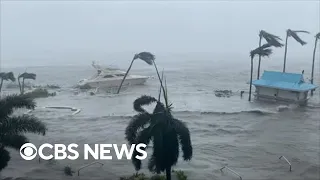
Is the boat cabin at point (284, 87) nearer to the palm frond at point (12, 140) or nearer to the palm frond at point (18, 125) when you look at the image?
the palm frond at point (18, 125)

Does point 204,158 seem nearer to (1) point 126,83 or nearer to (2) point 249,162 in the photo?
(2) point 249,162

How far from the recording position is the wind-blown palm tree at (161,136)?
12.7 metres

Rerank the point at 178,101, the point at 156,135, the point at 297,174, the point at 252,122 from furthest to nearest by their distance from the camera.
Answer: the point at 178,101 → the point at 252,122 → the point at 297,174 → the point at 156,135

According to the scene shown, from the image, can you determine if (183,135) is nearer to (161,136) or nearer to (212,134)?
(161,136)

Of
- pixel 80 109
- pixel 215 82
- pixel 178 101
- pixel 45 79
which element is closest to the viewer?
pixel 80 109

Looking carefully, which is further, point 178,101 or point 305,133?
point 178,101

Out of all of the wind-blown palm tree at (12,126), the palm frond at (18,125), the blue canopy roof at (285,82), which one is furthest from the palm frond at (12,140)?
the blue canopy roof at (285,82)

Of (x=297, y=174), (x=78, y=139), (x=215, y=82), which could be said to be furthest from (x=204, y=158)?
(x=215, y=82)

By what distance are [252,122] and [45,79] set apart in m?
42.2

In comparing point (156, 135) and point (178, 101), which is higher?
point (156, 135)

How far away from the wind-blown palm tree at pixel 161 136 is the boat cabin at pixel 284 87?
80.6ft

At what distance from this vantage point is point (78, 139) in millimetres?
24453

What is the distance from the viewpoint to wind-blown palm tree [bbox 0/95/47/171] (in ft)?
42.5

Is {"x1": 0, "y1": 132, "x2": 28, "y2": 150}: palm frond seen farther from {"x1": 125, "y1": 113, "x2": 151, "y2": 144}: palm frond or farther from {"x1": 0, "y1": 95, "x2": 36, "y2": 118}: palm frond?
{"x1": 125, "y1": 113, "x2": 151, "y2": 144}: palm frond
